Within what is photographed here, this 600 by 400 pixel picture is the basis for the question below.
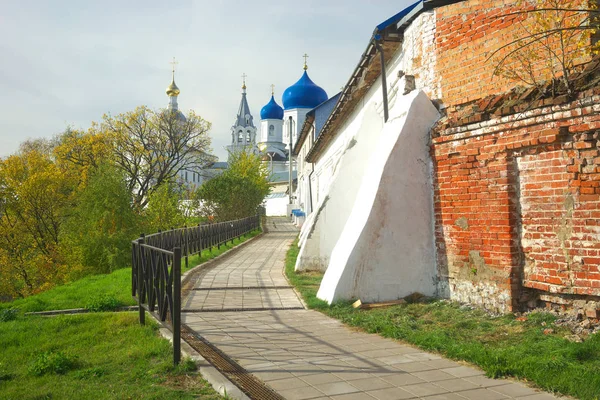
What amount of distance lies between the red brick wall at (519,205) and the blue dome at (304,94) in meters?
48.7

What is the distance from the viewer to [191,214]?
29125 mm

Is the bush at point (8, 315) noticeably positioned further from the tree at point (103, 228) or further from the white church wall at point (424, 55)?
the tree at point (103, 228)

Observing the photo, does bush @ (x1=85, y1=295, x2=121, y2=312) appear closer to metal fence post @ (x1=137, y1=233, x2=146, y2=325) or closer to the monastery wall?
metal fence post @ (x1=137, y1=233, x2=146, y2=325)

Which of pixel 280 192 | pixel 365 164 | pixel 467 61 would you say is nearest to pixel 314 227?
pixel 365 164

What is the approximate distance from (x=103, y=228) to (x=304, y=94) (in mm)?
39283

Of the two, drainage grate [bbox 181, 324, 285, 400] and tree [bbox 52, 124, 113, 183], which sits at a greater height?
tree [bbox 52, 124, 113, 183]

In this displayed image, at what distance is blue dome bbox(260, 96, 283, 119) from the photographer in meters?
73.9

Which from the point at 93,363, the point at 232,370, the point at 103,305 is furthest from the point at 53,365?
the point at 103,305

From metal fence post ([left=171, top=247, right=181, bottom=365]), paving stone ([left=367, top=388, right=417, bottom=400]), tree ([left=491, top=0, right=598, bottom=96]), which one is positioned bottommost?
paving stone ([left=367, top=388, right=417, bottom=400])

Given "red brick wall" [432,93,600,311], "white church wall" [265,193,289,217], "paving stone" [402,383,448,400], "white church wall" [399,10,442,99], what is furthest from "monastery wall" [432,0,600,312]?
"white church wall" [265,193,289,217]

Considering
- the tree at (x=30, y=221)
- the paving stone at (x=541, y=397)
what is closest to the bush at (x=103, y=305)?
the paving stone at (x=541, y=397)

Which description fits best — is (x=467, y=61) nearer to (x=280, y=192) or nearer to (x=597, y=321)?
(x=597, y=321)

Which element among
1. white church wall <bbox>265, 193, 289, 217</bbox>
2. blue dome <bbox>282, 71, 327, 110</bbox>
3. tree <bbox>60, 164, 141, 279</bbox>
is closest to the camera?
tree <bbox>60, 164, 141, 279</bbox>

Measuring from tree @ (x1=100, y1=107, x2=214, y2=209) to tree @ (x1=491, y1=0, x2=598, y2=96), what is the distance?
2737 cm
